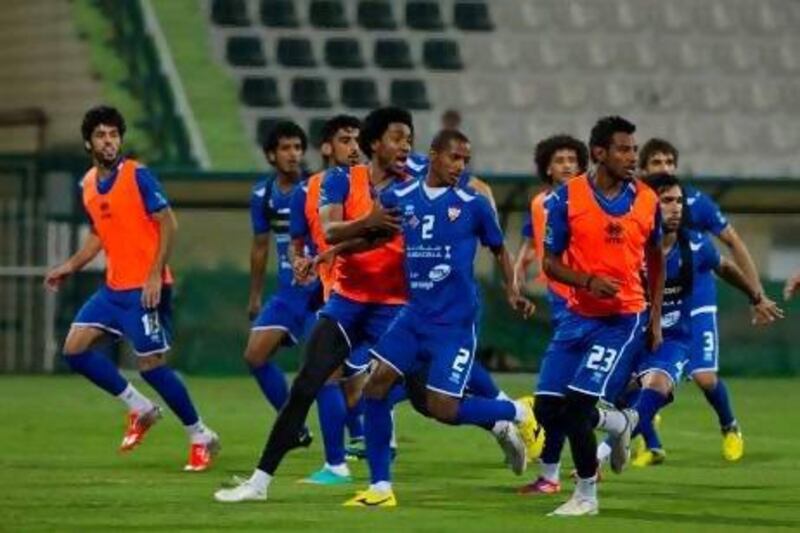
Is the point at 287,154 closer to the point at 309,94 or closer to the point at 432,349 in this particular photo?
the point at 432,349

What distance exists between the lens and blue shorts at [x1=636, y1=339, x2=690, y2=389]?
52.0ft

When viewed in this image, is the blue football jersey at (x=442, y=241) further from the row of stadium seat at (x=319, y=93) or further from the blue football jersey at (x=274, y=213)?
the row of stadium seat at (x=319, y=93)

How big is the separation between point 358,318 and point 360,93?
64.4 feet

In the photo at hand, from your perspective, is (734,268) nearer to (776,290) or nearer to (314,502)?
(314,502)

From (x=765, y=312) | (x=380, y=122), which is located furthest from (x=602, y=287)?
(x=765, y=312)

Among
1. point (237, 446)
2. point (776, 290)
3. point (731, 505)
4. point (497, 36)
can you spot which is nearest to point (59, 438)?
point (237, 446)

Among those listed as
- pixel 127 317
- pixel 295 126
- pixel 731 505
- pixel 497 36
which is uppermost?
pixel 497 36

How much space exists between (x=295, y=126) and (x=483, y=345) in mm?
12704

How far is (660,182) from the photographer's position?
14992 mm

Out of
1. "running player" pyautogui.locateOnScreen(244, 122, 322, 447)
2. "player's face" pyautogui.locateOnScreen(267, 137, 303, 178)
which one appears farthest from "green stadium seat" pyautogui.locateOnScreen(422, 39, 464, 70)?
"player's face" pyautogui.locateOnScreen(267, 137, 303, 178)

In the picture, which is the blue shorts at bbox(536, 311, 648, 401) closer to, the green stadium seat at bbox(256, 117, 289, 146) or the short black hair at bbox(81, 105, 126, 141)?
the short black hair at bbox(81, 105, 126, 141)

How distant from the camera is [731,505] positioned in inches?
526

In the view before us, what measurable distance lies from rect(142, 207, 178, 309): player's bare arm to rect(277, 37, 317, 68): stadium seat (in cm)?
1733

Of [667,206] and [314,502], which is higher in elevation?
[667,206]
